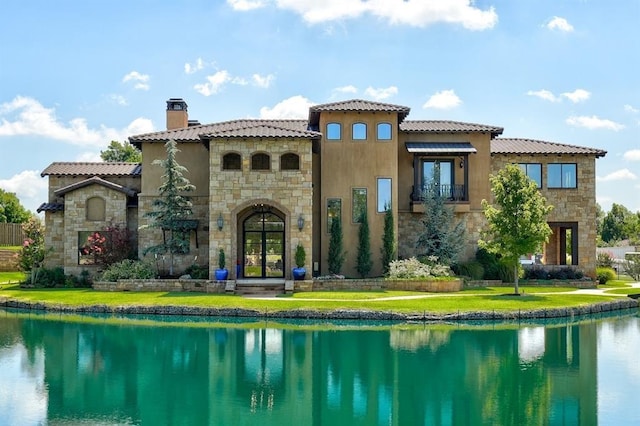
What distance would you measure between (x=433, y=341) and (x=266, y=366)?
566 cm

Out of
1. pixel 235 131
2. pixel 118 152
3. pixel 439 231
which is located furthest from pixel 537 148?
pixel 118 152

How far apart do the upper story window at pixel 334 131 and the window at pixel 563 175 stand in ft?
41.3

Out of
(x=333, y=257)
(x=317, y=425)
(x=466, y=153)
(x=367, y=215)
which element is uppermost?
(x=466, y=153)

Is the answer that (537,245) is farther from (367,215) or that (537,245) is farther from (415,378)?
(415,378)

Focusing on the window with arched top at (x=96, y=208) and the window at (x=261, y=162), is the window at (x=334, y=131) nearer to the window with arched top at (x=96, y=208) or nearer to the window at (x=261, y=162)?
the window at (x=261, y=162)

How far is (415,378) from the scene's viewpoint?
15.7 meters

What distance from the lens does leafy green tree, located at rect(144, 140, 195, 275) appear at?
32094 mm

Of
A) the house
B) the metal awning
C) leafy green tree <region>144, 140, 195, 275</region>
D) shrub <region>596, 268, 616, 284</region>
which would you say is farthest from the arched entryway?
shrub <region>596, 268, 616, 284</region>

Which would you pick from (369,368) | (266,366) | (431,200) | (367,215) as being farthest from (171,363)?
(431,200)

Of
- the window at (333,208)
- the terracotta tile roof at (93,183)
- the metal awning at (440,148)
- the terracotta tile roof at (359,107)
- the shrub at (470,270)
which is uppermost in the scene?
the terracotta tile roof at (359,107)

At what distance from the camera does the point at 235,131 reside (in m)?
31.4

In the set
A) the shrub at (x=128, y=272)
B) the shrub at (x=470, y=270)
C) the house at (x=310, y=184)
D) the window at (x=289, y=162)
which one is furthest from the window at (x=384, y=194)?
the shrub at (x=128, y=272)

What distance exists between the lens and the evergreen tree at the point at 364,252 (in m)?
33.4

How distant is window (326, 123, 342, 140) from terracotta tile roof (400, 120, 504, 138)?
400 cm
